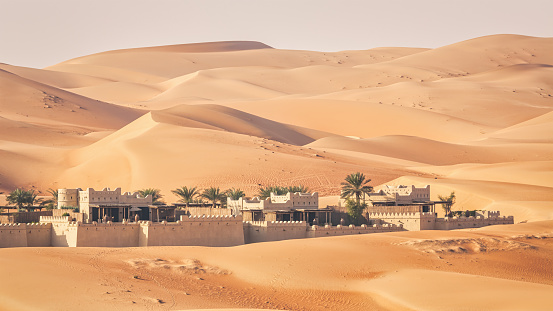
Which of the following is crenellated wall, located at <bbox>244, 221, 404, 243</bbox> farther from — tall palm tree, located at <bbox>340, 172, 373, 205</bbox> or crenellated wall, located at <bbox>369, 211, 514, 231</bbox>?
tall palm tree, located at <bbox>340, 172, 373, 205</bbox>

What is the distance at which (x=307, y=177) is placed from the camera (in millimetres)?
89375

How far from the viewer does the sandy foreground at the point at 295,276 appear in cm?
3681

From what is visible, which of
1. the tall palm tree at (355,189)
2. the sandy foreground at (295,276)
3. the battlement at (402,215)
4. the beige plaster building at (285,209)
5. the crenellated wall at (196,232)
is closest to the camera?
the sandy foreground at (295,276)

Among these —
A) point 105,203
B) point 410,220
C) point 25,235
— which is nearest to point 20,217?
point 105,203

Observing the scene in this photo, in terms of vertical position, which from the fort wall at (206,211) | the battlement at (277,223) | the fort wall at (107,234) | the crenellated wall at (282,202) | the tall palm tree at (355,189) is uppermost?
the tall palm tree at (355,189)

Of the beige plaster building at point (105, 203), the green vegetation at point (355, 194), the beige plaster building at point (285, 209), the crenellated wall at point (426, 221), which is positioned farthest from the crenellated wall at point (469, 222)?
the beige plaster building at point (105, 203)

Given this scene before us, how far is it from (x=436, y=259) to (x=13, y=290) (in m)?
20.8

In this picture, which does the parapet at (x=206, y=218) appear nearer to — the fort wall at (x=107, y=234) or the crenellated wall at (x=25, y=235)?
the fort wall at (x=107, y=234)

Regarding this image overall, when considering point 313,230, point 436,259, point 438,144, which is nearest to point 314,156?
point 438,144

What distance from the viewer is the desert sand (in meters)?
38.9

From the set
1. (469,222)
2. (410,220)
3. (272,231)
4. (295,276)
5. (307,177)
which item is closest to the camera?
(295,276)

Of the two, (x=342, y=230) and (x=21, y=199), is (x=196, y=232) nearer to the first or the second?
(x=342, y=230)

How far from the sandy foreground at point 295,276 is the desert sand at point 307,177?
0.12m

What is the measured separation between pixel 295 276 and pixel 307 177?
46.6 meters
